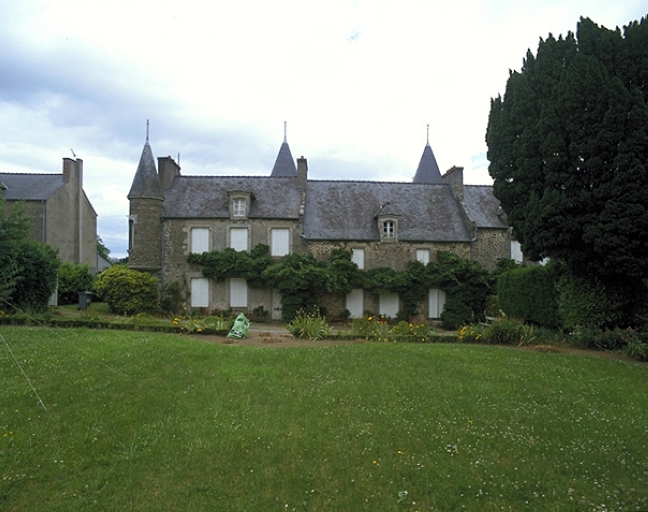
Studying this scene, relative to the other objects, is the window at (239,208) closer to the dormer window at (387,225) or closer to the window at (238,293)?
the window at (238,293)

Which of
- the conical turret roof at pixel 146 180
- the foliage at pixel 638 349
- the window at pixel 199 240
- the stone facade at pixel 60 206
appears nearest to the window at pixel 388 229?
the window at pixel 199 240

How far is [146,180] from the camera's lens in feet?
73.2

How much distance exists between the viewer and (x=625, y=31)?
11.5 meters

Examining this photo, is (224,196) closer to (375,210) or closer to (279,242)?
(279,242)

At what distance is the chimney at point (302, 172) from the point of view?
79.1 feet

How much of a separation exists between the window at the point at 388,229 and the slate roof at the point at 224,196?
170 inches

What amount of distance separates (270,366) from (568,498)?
5.22 m

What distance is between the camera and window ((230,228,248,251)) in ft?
73.8

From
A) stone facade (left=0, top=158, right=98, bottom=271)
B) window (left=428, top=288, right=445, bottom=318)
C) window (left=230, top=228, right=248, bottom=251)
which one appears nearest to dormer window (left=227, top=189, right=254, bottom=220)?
window (left=230, top=228, right=248, bottom=251)

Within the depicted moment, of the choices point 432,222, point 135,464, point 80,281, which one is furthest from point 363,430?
point 80,281

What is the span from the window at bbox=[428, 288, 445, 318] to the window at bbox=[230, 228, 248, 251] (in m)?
9.19

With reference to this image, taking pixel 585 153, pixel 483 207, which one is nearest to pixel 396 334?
pixel 585 153

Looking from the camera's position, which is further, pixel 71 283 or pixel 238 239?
pixel 71 283

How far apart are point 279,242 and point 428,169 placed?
44.4 feet
